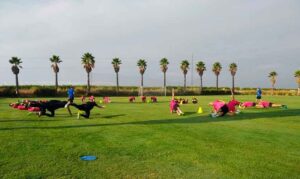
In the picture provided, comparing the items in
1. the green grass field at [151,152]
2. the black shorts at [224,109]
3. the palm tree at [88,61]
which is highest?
the palm tree at [88,61]

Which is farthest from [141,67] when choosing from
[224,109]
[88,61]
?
[224,109]

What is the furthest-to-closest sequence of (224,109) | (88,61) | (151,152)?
(88,61)
(224,109)
(151,152)

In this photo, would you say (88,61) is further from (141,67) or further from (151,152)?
(151,152)

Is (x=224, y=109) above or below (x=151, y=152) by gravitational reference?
above

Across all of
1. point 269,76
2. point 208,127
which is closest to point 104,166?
point 208,127

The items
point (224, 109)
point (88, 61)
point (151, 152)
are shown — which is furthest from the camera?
point (88, 61)

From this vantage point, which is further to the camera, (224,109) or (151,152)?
(224,109)

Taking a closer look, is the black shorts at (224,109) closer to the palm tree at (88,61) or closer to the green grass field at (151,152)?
the green grass field at (151,152)

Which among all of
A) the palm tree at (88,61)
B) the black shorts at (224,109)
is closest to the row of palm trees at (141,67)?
the palm tree at (88,61)

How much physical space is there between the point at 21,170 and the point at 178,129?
28.3ft

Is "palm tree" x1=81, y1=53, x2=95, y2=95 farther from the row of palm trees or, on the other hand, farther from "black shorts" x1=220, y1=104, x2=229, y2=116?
"black shorts" x1=220, y1=104, x2=229, y2=116

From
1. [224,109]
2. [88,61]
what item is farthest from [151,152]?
[88,61]

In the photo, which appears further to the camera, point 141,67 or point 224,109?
point 141,67

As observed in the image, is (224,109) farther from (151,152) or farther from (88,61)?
(88,61)
